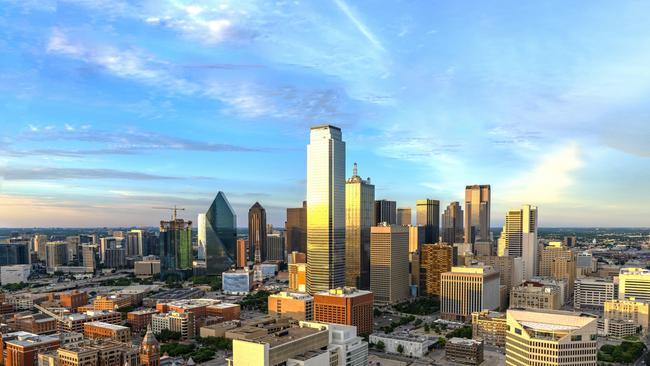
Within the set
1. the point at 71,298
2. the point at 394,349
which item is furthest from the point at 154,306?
the point at 394,349

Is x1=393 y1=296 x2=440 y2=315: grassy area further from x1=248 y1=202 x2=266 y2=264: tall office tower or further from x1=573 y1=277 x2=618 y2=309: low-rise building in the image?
x1=248 y1=202 x2=266 y2=264: tall office tower

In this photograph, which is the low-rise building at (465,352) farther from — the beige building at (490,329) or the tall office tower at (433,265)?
the tall office tower at (433,265)

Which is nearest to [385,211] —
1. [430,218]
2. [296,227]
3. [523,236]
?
[430,218]

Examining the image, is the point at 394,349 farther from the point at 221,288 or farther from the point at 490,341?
the point at 221,288

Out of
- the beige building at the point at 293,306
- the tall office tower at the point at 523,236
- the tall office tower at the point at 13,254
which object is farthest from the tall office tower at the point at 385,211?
the tall office tower at the point at 13,254

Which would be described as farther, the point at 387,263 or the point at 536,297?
the point at 387,263

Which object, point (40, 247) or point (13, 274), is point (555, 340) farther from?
point (40, 247)
